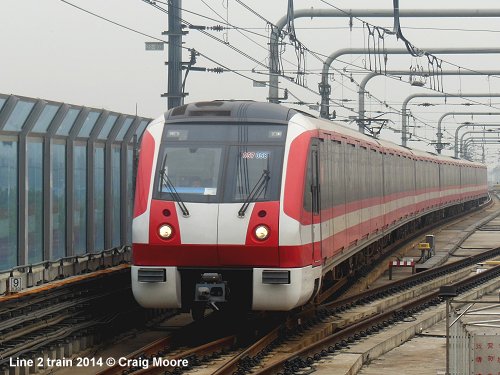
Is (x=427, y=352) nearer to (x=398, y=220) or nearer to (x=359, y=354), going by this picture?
(x=359, y=354)

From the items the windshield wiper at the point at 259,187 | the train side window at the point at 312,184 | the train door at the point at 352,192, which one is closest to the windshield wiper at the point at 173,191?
the windshield wiper at the point at 259,187

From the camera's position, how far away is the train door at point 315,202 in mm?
14602

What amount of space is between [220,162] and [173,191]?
728 millimetres

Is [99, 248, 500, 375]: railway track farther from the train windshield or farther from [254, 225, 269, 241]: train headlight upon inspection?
the train windshield

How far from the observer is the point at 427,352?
13.9 metres

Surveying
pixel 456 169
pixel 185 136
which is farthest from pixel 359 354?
pixel 456 169

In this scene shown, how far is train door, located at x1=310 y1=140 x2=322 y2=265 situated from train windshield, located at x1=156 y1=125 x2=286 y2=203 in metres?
0.85

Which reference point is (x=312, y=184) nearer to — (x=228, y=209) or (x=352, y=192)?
(x=228, y=209)

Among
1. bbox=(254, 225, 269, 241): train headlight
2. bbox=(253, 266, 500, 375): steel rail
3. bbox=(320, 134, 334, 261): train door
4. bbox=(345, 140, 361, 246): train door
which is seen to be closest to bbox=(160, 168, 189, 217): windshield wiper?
bbox=(254, 225, 269, 241): train headlight

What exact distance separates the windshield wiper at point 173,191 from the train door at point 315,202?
6.21 ft

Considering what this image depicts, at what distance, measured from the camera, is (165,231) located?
13.7 metres

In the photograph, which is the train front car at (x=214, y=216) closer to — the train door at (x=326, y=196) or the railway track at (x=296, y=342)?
the railway track at (x=296, y=342)

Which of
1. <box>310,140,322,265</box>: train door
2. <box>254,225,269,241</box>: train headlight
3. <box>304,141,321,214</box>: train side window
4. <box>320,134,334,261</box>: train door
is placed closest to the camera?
<box>254,225,269,241</box>: train headlight

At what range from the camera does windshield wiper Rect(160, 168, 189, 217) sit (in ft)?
44.9
